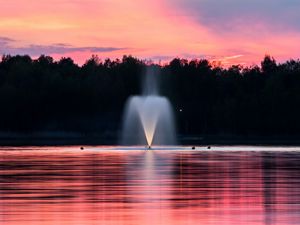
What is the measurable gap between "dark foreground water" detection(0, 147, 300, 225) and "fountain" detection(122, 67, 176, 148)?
212 feet

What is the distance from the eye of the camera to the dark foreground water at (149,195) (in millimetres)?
27359

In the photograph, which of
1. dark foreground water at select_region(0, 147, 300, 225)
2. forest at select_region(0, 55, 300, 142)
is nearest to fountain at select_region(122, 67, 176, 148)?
forest at select_region(0, 55, 300, 142)

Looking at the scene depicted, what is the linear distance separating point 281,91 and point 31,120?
43454mm

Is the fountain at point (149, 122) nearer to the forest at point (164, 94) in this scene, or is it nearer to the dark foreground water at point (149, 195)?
the forest at point (164, 94)

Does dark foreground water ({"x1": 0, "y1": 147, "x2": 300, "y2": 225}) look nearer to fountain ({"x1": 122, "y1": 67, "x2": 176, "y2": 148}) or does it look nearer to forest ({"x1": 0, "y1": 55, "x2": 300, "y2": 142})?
fountain ({"x1": 122, "y1": 67, "x2": 176, "y2": 148})

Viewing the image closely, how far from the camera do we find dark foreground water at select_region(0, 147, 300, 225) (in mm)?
27359

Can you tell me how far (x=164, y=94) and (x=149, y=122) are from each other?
60.0 meters

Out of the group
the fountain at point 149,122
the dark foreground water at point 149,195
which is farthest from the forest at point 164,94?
the dark foreground water at point 149,195

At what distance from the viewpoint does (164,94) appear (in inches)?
6850

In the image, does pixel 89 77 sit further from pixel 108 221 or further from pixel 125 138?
pixel 108 221

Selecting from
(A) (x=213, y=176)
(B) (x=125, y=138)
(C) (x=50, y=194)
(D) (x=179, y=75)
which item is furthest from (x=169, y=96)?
(C) (x=50, y=194)

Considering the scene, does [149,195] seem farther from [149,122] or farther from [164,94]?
[164,94]

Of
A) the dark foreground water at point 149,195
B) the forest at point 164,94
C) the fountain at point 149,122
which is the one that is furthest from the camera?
the forest at point 164,94

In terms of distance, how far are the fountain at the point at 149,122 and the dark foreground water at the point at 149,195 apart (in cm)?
6476
